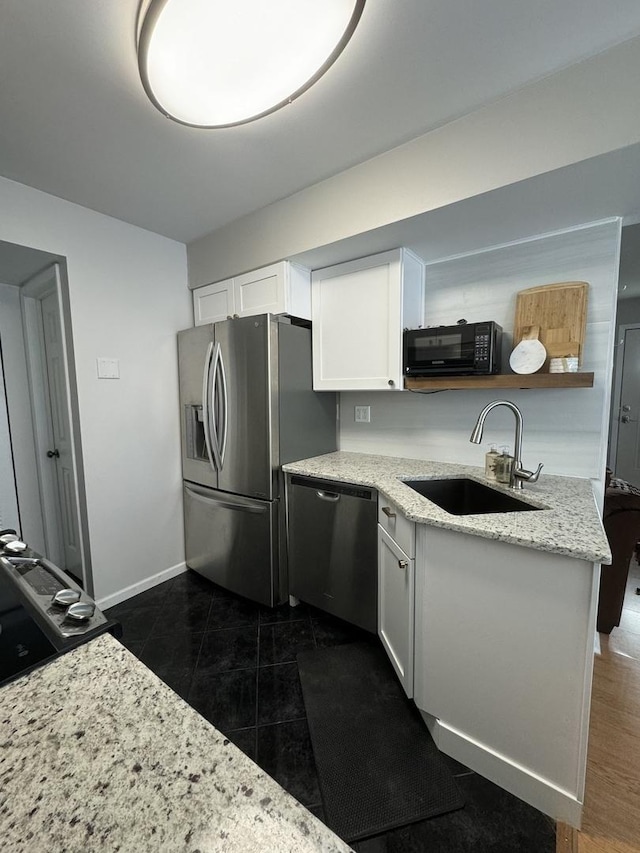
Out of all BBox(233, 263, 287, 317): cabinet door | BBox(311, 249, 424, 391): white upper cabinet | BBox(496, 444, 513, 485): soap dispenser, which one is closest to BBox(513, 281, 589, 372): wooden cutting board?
BBox(496, 444, 513, 485): soap dispenser

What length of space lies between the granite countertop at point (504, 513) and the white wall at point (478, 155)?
3.97ft

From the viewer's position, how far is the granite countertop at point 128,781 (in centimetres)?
35

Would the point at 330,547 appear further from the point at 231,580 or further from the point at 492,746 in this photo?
the point at 492,746

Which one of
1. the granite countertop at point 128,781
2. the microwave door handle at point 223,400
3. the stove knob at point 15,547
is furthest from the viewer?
the microwave door handle at point 223,400

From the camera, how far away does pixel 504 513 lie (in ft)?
4.25

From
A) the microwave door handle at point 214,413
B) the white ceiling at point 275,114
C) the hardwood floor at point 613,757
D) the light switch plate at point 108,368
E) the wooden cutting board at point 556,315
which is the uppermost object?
the white ceiling at point 275,114

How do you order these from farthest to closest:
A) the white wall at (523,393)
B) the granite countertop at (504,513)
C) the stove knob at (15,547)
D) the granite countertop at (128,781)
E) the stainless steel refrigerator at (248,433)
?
the stainless steel refrigerator at (248,433) < the white wall at (523,393) < the granite countertop at (504,513) < the stove knob at (15,547) < the granite countertop at (128,781)

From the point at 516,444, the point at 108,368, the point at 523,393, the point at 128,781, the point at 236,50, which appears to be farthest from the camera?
the point at 108,368

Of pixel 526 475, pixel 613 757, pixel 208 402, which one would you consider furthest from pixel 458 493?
pixel 208 402

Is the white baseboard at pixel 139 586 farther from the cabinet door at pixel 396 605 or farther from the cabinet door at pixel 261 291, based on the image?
the cabinet door at pixel 261 291

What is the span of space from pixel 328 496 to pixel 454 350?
0.99m

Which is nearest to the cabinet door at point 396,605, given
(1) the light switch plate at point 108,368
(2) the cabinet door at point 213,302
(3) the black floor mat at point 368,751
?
(3) the black floor mat at point 368,751

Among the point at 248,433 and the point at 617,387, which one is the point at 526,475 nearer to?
the point at 248,433

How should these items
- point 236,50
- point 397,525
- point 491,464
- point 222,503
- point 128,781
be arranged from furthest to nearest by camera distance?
1. point 222,503
2. point 491,464
3. point 397,525
4. point 236,50
5. point 128,781
